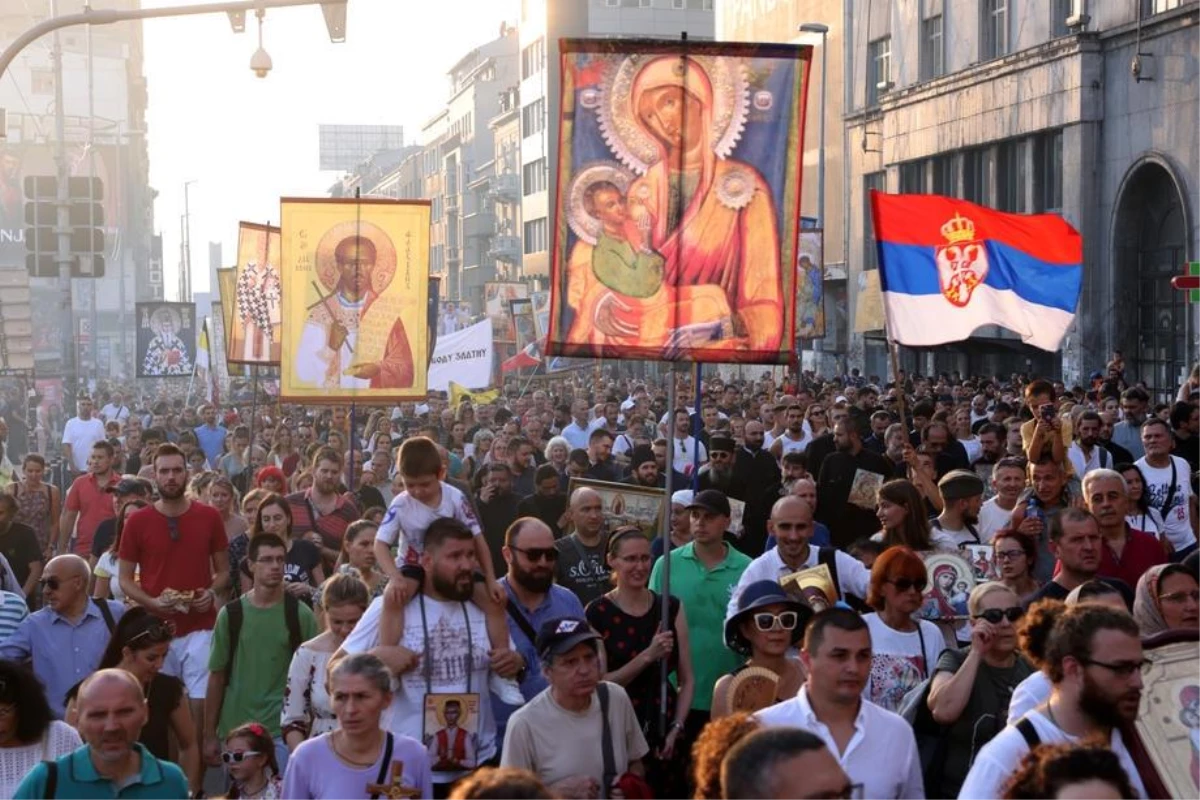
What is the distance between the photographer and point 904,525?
8.95 metres

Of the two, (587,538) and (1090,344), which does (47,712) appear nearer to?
(587,538)

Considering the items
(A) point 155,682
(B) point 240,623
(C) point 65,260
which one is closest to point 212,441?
(C) point 65,260

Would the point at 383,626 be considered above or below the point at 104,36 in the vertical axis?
below

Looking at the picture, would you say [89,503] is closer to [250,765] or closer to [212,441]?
[250,765]

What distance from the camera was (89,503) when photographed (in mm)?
13953

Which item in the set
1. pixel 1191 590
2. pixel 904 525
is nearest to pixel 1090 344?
pixel 904 525

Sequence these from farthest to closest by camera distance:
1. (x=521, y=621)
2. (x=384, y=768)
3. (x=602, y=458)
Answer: (x=602, y=458)
(x=521, y=621)
(x=384, y=768)

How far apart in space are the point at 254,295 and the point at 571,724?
521 inches

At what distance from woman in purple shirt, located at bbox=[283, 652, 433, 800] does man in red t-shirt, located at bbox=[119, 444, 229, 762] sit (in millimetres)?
3754

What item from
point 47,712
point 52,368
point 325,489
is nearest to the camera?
point 47,712

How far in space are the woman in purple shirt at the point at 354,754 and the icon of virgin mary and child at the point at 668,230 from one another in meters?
2.65

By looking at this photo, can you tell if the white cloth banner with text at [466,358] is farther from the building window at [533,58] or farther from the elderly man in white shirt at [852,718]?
the building window at [533,58]

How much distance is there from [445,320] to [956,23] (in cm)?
1304

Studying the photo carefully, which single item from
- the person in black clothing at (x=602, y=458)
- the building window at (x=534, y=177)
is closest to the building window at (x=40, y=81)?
the building window at (x=534, y=177)
